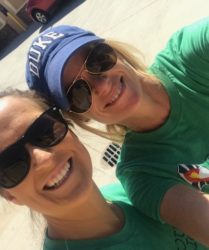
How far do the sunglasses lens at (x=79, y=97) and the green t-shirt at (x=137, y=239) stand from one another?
1.51 ft

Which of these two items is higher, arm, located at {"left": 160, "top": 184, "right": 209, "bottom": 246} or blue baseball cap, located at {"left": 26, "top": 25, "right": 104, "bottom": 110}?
blue baseball cap, located at {"left": 26, "top": 25, "right": 104, "bottom": 110}

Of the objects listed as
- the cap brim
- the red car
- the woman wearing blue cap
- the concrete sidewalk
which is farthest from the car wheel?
the woman wearing blue cap

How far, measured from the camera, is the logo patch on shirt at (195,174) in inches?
80.7

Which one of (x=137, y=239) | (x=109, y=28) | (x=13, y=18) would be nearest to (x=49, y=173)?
(x=137, y=239)

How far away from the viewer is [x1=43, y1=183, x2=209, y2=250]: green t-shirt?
6.08 ft

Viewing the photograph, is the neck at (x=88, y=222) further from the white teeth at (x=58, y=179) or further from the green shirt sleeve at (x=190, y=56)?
the green shirt sleeve at (x=190, y=56)

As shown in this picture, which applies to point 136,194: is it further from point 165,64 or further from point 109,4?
point 109,4

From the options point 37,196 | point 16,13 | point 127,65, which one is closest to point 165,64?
point 127,65

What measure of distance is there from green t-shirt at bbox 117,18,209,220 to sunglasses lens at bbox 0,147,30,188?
519 millimetres

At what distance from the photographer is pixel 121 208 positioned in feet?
6.78

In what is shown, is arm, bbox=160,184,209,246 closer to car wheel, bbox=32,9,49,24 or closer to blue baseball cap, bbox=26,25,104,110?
blue baseball cap, bbox=26,25,104,110

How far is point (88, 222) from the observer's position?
1942mm

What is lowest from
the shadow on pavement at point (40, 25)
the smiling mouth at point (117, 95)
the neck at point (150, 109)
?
the shadow on pavement at point (40, 25)

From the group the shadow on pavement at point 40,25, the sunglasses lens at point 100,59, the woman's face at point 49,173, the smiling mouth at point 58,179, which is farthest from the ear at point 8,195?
the shadow on pavement at point 40,25
